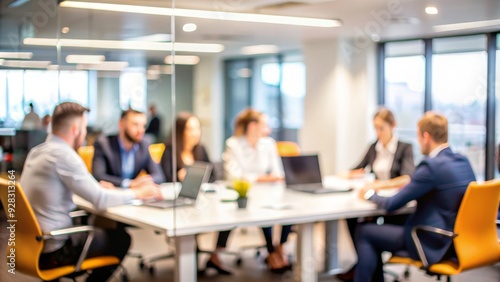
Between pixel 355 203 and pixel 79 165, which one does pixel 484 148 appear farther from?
pixel 79 165

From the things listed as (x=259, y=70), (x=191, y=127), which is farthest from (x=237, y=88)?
(x=191, y=127)

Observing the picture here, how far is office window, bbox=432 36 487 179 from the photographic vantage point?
4613mm

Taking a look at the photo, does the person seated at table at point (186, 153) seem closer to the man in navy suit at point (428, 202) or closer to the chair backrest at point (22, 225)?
the man in navy suit at point (428, 202)

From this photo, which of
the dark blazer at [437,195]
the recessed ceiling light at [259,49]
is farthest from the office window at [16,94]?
the recessed ceiling light at [259,49]

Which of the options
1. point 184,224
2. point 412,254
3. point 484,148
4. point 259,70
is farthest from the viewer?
point 259,70

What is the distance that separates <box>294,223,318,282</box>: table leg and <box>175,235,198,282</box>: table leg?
3.05 ft

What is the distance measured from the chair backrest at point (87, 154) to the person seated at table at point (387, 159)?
218 centimetres

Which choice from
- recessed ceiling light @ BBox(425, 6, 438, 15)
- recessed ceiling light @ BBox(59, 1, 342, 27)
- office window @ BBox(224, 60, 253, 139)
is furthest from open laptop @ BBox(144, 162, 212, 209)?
office window @ BBox(224, 60, 253, 139)

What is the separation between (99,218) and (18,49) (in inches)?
47.5

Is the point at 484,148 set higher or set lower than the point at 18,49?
lower

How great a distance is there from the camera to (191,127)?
579 cm

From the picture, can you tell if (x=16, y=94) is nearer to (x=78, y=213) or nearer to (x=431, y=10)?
(x=78, y=213)

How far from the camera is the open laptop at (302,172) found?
5574 mm

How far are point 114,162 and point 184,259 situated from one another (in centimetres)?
133
